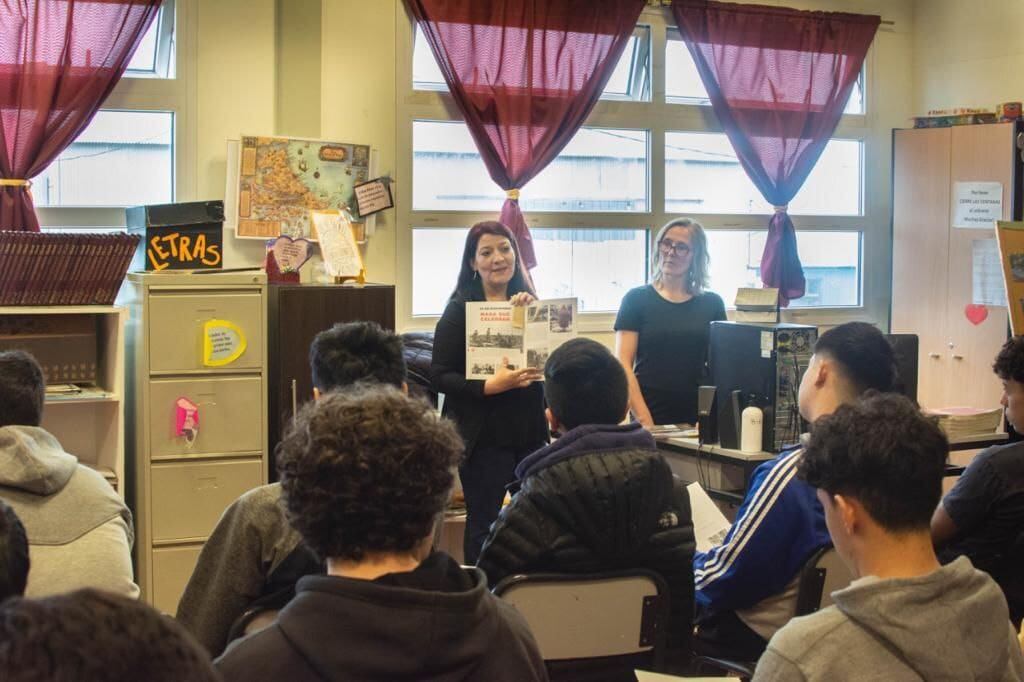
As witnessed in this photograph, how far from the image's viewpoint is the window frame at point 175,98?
15.5 feet

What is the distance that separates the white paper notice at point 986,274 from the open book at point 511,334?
9.70ft

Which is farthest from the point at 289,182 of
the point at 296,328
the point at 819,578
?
the point at 819,578

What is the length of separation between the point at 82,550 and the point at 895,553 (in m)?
1.66

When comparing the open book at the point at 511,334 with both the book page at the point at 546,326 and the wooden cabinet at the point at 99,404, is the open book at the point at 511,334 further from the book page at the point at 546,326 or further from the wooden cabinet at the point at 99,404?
the wooden cabinet at the point at 99,404

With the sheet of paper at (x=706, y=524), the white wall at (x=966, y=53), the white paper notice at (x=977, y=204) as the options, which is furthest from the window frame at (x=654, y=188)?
the sheet of paper at (x=706, y=524)

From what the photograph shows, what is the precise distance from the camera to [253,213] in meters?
4.84

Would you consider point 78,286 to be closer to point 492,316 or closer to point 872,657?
point 492,316

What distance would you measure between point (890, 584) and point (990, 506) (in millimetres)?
1282

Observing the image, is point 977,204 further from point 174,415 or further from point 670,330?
point 174,415

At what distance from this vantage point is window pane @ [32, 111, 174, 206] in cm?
469

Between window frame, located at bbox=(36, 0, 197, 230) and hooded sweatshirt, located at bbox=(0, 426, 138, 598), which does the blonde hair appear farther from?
hooded sweatshirt, located at bbox=(0, 426, 138, 598)

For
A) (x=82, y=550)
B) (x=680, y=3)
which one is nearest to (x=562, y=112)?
(x=680, y=3)

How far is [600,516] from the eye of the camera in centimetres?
218

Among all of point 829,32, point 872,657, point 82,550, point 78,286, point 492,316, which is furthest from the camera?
point 829,32
